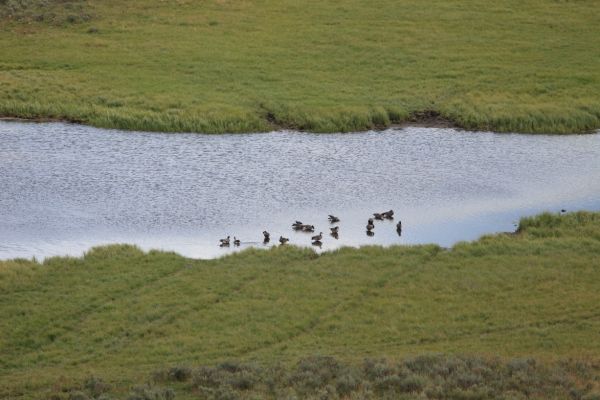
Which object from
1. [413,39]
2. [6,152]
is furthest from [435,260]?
[413,39]

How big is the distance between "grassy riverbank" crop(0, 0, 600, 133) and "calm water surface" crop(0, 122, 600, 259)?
233 centimetres

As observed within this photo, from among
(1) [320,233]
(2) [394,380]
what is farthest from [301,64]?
(2) [394,380]

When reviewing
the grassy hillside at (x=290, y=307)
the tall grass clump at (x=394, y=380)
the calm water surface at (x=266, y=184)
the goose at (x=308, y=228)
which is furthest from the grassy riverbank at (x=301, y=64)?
the tall grass clump at (x=394, y=380)

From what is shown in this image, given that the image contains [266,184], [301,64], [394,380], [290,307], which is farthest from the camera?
[301,64]

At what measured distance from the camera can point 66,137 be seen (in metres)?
58.0

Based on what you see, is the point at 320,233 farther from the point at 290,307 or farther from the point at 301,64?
the point at 301,64

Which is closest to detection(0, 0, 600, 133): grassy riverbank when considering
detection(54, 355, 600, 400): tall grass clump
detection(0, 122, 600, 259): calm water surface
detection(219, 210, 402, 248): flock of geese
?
detection(0, 122, 600, 259): calm water surface

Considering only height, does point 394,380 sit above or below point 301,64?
below

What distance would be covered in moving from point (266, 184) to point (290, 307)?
1414cm

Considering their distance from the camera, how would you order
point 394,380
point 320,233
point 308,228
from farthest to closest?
point 308,228 → point 320,233 → point 394,380

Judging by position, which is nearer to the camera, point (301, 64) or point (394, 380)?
point (394, 380)

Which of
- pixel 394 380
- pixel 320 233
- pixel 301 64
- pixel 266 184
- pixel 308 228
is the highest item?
pixel 301 64

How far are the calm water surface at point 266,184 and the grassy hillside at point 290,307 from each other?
250 cm

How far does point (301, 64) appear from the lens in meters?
69.2
